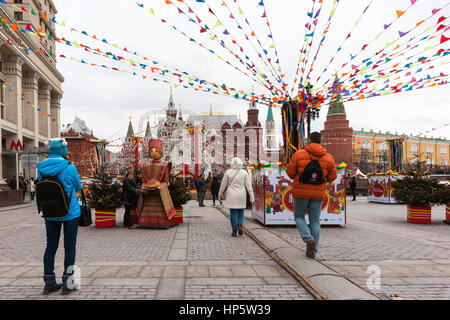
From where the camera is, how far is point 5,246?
261 inches

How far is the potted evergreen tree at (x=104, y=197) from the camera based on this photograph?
918 cm

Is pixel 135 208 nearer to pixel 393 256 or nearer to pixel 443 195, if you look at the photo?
pixel 393 256

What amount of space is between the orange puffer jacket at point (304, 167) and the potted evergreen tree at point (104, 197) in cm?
559

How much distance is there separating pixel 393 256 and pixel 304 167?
2062mm

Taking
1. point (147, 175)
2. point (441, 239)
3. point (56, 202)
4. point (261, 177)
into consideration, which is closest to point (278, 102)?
point (261, 177)

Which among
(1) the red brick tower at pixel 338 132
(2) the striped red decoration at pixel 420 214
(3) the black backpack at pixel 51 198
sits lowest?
(2) the striped red decoration at pixel 420 214

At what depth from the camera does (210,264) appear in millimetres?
5012

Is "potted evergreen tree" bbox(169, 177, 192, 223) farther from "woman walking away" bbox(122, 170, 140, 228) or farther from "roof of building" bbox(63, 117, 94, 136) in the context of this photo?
"roof of building" bbox(63, 117, 94, 136)

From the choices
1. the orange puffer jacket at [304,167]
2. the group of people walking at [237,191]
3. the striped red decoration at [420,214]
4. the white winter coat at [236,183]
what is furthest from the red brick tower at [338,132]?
the orange puffer jacket at [304,167]

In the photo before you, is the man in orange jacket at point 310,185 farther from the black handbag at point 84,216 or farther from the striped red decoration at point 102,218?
the striped red decoration at point 102,218

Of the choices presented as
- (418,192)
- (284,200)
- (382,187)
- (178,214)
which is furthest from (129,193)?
(382,187)
